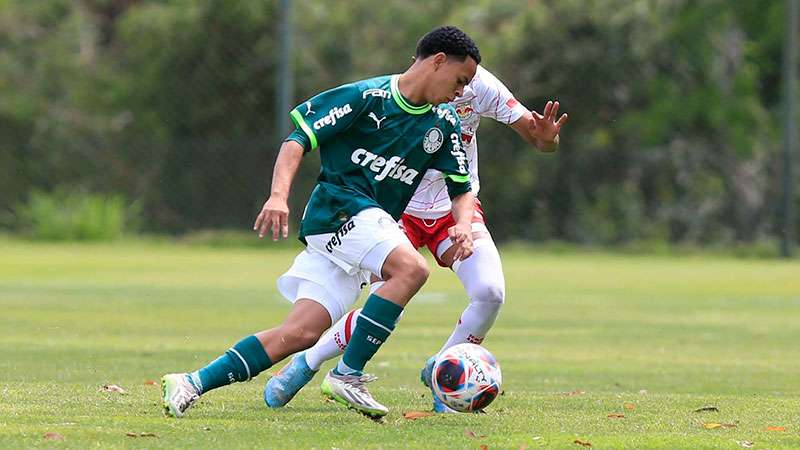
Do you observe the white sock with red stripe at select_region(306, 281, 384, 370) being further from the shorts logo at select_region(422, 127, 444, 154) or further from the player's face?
the player's face

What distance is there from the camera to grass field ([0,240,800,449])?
627 centimetres

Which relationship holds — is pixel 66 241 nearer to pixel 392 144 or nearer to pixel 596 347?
pixel 596 347

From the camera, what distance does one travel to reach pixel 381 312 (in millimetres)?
6859

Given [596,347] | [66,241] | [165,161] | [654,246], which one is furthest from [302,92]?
[596,347]

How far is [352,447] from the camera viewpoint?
581cm

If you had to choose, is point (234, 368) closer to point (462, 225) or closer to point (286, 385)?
point (286, 385)

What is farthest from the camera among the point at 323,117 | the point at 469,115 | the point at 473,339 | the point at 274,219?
the point at 469,115

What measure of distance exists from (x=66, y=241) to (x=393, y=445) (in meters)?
26.8

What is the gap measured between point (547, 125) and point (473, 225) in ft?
2.19

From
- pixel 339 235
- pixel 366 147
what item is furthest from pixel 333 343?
pixel 366 147

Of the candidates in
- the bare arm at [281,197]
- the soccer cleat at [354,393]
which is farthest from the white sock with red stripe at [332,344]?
the bare arm at [281,197]

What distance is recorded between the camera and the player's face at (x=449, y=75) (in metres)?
7.06

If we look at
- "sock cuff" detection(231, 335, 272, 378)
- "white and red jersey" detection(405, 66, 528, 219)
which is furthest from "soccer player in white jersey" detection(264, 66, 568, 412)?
"sock cuff" detection(231, 335, 272, 378)

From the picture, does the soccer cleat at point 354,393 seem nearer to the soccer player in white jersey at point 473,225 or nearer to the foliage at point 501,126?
the soccer player in white jersey at point 473,225
